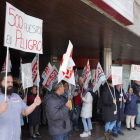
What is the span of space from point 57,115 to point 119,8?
351 cm

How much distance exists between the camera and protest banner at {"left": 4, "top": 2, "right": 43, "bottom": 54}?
243 centimetres

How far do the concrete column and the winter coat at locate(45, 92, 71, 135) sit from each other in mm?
5713

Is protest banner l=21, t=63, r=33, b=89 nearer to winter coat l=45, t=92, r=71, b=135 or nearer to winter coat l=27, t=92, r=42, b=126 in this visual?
winter coat l=27, t=92, r=42, b=126

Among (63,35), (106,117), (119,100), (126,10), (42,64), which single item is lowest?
(106,117)

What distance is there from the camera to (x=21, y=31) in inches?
107

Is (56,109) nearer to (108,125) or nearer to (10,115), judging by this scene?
(10,115)

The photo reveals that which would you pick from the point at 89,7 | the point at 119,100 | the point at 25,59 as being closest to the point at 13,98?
the point at 89,7

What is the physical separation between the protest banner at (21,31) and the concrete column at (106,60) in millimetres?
6239

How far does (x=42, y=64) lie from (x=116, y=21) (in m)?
7.49

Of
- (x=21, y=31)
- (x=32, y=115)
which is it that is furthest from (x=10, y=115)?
(x=32, y=115)

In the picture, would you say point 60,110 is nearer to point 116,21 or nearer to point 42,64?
point 116,21

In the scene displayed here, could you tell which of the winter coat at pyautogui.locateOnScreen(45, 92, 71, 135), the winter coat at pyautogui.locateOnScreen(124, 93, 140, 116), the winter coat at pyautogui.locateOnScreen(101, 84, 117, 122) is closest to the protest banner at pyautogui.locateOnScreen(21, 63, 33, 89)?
the winter coat at pyautogui.locateOnScreen(45, 92, 71, 135)

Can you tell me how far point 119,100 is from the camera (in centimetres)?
581

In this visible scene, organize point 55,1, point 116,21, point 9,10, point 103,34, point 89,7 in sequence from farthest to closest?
point 103,34 → point 116,21 → point 89,7 → point 55,1 → point 9,10
